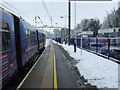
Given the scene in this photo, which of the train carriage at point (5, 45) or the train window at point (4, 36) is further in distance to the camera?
the train window at point (4, 36)

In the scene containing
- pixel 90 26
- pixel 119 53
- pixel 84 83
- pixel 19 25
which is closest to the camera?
pixel 84 83

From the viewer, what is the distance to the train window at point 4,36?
376cm

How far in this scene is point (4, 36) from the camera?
12.9ft

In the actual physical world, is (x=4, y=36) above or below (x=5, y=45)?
above

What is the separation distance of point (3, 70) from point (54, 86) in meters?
1.98

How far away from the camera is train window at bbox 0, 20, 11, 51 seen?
376cm

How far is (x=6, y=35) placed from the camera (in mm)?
4105

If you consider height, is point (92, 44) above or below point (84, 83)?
Result: above

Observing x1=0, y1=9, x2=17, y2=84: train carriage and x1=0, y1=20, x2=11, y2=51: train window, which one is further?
x1=0, y1=20, x2=11, y2=51: train window

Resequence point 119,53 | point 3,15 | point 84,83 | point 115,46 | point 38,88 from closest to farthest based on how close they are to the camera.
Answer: point 3,15
point 38,88
point 84,83
point 119,53
point 115,46

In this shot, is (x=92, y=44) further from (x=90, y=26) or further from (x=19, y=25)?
(x=90, y=26)

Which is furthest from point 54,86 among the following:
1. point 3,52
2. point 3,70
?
point 3,52

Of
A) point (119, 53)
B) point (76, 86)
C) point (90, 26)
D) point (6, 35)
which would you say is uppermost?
point (90, 26)

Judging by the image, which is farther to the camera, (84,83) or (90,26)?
(90,26)
